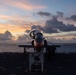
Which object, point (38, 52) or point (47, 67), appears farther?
point (47, 67)

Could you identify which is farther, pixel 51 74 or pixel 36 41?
pixel 36 41

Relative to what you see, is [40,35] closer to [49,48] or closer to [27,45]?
[49,48]

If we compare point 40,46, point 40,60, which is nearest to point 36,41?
point 40,46

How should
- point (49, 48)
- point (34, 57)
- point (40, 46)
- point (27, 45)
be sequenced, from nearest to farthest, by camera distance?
point (34, 57)
point (40, 46)
point (49, 48)
point (27, 45)

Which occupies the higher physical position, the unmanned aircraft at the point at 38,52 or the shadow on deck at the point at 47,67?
the unmanned aircraft at the point at 38,52

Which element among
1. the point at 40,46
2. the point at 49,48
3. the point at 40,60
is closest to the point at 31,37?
the point at 49,48

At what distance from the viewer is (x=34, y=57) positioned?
3048 centimetres

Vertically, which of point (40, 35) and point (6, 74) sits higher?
point (40, 35)

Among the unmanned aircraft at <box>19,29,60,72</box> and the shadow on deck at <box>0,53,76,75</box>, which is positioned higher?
the unmanned aircraft at <box>19,29,60,72</box>

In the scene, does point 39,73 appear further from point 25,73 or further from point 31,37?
point 31,37

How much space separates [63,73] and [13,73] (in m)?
4.62

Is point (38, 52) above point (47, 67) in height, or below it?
above

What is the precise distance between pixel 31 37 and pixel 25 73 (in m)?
27.6

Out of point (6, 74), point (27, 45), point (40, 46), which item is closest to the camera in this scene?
point (6, 74)
